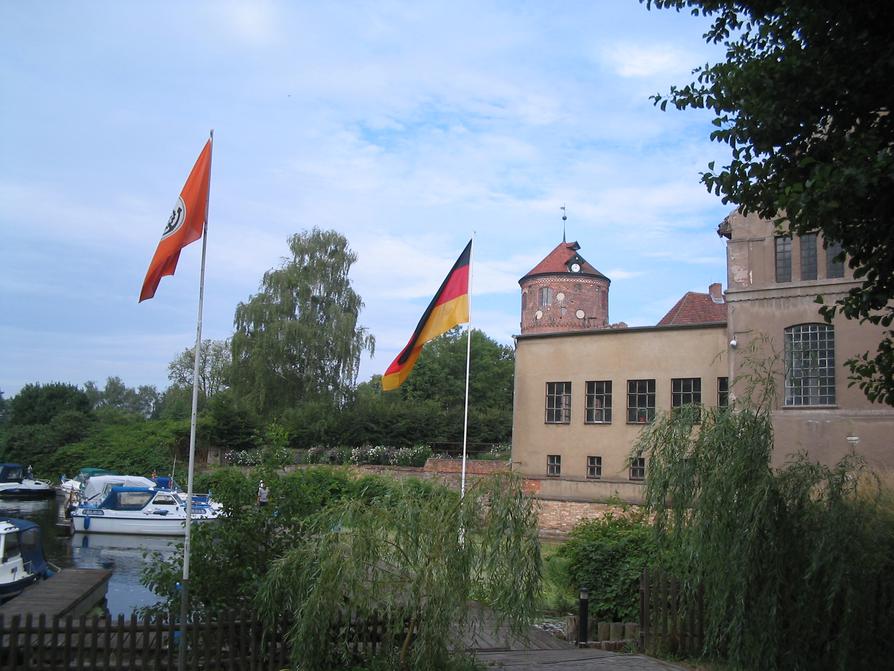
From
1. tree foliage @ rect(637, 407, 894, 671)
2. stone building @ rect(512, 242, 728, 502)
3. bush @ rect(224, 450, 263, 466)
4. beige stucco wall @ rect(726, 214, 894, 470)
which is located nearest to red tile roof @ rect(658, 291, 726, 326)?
stone building @ rect(512, 242, 728, 502)

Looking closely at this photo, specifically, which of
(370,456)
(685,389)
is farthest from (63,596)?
(370,456)

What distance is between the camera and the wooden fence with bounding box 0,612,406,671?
9.80m

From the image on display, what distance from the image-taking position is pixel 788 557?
10.3 m

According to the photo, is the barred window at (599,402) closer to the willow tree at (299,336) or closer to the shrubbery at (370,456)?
the shrubbery at (370,456)

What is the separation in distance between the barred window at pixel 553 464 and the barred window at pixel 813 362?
10.6 meters

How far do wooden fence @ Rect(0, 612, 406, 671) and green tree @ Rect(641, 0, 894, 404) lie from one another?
6.95 m

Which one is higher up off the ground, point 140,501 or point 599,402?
point 599,402

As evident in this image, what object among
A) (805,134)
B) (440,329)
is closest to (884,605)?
(805,134)

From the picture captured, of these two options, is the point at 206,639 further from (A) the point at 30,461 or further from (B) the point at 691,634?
(A) the point at 30,461

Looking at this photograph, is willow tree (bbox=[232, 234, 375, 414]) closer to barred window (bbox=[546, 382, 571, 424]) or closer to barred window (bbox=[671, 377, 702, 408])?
barred window (bbox=[546, 382, 571, 424])

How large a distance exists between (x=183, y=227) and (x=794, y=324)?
24.5 metres

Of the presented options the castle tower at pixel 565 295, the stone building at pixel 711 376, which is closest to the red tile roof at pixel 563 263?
the castle tower at pixel 565 295

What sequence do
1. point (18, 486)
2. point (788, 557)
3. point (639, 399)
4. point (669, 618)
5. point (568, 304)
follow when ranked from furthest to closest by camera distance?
point (568, 304) → point (18, 486) → point (639, 399) → point (669, 618) → point (788, 557)

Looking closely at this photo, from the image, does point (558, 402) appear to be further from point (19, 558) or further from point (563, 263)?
point (563, 263)
